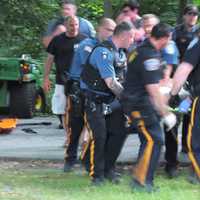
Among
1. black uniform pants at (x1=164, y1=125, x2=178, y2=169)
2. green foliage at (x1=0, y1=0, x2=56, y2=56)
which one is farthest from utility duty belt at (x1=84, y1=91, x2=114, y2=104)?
green foliage at (x1=0, y1=0, x2=56, y2=56)

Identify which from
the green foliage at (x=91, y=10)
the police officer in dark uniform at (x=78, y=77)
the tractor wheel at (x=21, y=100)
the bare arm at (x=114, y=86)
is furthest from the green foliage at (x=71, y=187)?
the green foliage at (x=91, y=10)

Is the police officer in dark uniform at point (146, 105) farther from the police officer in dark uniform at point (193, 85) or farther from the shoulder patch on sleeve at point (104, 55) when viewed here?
the shoulder patch on sleeve at point (104, 55)

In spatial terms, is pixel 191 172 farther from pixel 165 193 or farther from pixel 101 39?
pixel 101 39

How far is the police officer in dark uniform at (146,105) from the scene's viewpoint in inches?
308

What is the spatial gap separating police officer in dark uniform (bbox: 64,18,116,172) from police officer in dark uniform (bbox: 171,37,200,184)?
3.80 feet

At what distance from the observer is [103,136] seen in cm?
842

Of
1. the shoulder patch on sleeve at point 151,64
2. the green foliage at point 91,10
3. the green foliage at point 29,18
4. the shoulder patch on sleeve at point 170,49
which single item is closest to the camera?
the shoulder patch on sleeve at point 151,64

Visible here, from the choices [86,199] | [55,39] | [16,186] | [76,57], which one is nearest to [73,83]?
[76,57]

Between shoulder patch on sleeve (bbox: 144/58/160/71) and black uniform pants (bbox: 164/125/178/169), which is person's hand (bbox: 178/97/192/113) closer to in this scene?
black uniform pants (bbox: 164/125/178/169)

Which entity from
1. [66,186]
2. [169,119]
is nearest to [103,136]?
[66,186]

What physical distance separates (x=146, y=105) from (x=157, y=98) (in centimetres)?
36

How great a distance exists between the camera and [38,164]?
10.2 meters

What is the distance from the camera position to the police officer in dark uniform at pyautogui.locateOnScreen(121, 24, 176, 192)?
7828 millimetres

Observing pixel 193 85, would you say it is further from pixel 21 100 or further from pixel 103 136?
pixel 21 100
